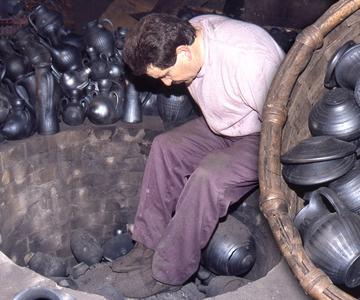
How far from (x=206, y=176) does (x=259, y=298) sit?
0.72m

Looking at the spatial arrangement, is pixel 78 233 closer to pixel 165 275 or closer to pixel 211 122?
pixel 165 275

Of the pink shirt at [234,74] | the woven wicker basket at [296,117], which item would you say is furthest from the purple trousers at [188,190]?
the woven wicker basket at [296,117]

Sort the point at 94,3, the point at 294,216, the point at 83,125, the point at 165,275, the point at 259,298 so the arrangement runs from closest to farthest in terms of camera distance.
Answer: the point at 259,298 → the point at 294,216 → the point at 165,275 → the point at 83,125 → the point at 94,3

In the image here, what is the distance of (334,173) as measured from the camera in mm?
2697

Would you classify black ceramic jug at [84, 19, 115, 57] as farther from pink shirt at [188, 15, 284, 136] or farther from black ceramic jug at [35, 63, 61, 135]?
pink shirt at [188, 15, 284, 136]

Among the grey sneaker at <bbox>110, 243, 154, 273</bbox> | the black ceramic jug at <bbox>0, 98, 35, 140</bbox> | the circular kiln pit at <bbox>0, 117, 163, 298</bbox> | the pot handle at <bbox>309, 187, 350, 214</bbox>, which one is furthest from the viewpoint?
the circular kiln pit at <bbox>0, 117, 163, 298</bbox>

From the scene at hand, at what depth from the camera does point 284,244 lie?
2.40 meters

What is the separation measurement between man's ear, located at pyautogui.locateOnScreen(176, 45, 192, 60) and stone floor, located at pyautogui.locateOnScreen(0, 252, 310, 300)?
113 cm

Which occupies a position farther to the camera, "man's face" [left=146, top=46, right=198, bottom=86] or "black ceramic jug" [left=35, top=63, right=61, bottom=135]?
"black ceramic jug" [left=35, top=63, right=61, bottom=135]

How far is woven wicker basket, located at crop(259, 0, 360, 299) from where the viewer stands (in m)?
2.32

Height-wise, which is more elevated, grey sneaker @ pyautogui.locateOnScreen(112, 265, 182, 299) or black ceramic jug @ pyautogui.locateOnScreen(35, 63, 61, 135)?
black ceramic jug @ pyautogui.locateOnScreen(35, 63, 61, 135)

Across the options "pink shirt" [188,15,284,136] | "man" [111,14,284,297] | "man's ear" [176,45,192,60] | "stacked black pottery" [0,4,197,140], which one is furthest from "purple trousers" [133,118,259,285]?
"stacked black pottery" [0,4,197,140]

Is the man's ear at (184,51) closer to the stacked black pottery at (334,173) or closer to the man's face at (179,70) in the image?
the man's face at (179,70)

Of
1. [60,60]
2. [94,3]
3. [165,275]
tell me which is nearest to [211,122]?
[165,275]
